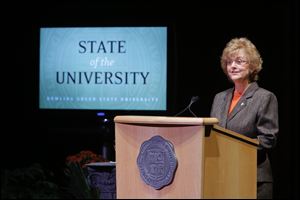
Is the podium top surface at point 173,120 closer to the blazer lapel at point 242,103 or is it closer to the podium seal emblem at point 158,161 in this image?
the podium seal emblem at point 158,161

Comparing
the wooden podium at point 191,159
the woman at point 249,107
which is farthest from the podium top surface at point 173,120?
the woman at point 249,107

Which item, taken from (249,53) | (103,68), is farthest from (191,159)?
(103,68)

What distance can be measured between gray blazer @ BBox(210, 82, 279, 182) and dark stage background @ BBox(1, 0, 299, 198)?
1.98 m

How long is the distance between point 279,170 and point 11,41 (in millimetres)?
2813

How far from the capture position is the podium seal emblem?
253 cm

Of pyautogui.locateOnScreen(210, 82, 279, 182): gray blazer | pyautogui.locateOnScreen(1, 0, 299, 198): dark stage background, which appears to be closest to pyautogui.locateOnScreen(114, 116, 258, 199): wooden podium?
pyautogui.locateOnScreen(210, 82, 279, 182): gray blazer

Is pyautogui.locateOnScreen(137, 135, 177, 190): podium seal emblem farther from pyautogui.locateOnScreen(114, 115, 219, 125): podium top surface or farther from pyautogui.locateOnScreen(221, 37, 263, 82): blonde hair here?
pyautogui.locateOnScreen(221, 37, 263, 82): blonde hair

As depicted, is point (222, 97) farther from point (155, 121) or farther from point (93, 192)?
point (93, 192)

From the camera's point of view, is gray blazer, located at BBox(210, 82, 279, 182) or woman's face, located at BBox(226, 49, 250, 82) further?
woman's face, located at BBox(226, 49, 250, 82)

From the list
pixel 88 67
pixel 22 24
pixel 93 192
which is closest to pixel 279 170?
pixel 88 67

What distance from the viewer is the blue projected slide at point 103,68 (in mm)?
6055

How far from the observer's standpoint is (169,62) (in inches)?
237

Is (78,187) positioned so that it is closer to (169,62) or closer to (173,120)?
(173,120)

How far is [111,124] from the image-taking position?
19.5 feet
